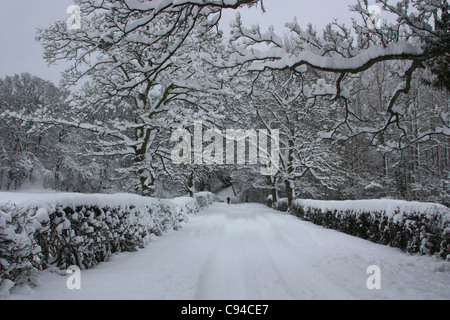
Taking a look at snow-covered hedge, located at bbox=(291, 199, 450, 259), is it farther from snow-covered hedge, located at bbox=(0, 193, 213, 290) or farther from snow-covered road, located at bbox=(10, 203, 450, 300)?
snow-covered hedge, located at bbox=(0, 193, 213, 290)

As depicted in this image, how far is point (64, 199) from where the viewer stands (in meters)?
4.64

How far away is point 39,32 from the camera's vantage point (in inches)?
423

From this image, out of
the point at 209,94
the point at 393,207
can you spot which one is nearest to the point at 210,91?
the point at 209,94

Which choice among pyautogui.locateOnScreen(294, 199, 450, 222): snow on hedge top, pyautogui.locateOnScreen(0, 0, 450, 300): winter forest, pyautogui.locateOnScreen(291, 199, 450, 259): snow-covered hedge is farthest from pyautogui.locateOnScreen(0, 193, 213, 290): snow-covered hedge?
pyautogui.locateOnScreen(294, 199, 450, 222): snow on hedge top

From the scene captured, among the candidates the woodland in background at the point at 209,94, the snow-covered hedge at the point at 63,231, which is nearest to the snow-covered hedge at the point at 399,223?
the woodland in background at the point at 209,94

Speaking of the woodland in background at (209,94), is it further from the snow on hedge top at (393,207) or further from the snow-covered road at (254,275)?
the snow-covered road at (254,275)

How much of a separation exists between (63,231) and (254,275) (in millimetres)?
3460

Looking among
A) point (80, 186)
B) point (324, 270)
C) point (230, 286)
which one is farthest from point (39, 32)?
point (80, 186)

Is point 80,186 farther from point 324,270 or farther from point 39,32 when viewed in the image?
point 324,270

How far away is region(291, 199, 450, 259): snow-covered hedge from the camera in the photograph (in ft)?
20.1

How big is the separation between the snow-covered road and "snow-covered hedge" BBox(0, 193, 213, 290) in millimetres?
284

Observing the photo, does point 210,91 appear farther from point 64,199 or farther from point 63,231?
point 63,231

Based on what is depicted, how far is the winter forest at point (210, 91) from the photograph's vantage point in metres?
5.37
